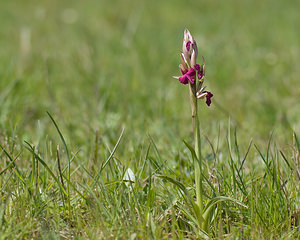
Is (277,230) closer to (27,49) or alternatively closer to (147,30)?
(27,49)

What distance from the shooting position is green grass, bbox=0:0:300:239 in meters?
1.78

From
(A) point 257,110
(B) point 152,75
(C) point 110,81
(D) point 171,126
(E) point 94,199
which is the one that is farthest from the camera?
(B) point 152,75

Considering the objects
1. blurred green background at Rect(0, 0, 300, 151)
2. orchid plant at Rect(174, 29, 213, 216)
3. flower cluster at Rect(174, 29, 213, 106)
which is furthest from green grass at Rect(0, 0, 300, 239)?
flower cluster at Rect(174, 29, 213, 106)

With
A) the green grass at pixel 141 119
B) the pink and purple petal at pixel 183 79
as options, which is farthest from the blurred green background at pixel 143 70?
the pink and purple petal at pixel 183 79

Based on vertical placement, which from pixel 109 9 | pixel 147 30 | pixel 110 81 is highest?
pixel 109 9

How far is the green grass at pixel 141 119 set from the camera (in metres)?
1.78

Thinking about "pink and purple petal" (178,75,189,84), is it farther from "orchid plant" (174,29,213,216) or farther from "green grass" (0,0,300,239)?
"green grass" (0,0,300,239)

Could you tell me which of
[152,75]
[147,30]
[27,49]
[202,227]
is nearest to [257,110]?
[152,75]

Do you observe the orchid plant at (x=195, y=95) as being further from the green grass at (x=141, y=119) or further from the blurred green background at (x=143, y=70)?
the blurred green background at (x=143, y=70)

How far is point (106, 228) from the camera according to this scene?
1.70m

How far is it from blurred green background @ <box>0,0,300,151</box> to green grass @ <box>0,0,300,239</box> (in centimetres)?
2

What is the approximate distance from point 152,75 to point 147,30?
2294 mm

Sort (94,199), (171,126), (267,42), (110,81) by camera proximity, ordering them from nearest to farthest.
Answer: (94,199) → (171,126) → (110,81) → (267,42)

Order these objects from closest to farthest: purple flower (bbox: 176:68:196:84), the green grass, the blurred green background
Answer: purple flower (bbox: 176:68:196:84), the green grass, the blurred green background
